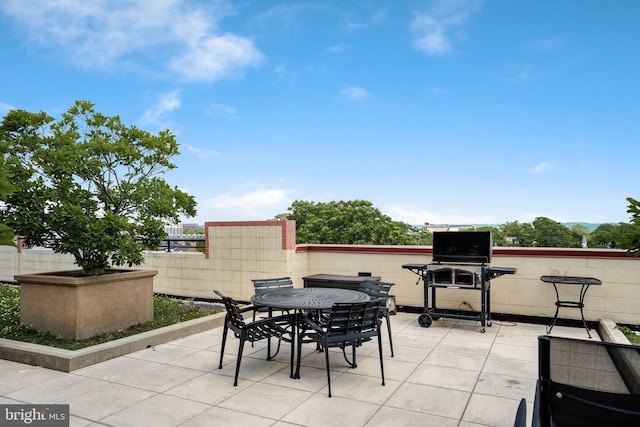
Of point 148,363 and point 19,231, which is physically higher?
point 19,231

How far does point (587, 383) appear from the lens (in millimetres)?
1800

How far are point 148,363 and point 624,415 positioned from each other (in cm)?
411

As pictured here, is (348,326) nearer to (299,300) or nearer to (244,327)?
(299,300)

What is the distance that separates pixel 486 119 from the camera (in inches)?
656

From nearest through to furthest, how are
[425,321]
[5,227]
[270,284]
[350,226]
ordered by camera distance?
Result: [5,227], [270,284], [425,321], [350,226]

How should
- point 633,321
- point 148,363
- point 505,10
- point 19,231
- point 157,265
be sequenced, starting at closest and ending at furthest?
point 148,363, point 19,231, point 633,321, point 157,265, point 505,10

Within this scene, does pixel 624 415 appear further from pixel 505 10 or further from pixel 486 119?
pixel 486 119

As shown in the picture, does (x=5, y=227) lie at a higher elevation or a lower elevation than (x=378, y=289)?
higher

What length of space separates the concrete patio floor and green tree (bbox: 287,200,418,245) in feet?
56.4

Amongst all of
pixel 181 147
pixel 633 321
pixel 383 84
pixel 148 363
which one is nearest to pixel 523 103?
pixel 383 84

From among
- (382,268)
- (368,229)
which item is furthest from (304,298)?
(368,229)

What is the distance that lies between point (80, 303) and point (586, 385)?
506cm

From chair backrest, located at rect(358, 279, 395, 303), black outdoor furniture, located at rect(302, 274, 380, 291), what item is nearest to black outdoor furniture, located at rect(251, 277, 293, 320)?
chair backrest, located at rect(358, 279, 395, 303)

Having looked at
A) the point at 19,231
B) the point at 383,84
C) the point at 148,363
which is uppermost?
the point at 383,84
